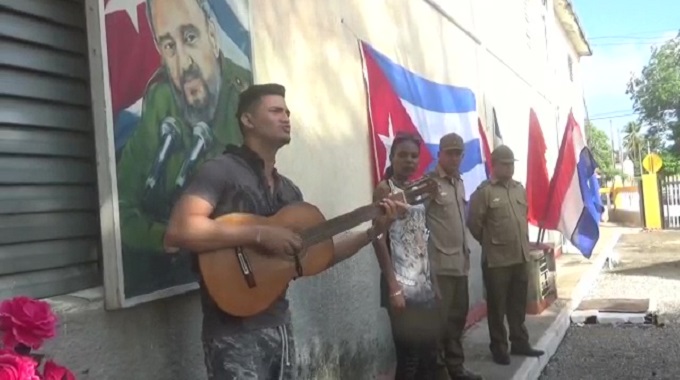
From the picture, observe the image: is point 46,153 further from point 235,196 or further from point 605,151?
point 605,151

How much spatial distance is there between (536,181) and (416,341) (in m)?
6.24

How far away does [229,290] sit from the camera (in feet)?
8.83

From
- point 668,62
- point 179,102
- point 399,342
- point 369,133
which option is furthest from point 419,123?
point 668,62

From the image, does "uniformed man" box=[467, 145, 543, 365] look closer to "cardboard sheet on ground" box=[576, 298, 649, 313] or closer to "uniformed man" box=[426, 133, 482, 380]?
"uniformed man" box=[426, 133, 482, 380]

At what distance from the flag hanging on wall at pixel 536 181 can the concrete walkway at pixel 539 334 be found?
3.62ft

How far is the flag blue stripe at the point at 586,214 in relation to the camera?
9.62 m

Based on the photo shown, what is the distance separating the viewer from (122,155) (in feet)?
9.98

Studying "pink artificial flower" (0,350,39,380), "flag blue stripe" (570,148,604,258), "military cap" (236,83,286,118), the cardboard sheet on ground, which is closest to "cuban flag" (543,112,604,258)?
"flag blue stripe" (570,148,604,258)

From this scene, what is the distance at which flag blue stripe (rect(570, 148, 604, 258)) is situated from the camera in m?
9.62

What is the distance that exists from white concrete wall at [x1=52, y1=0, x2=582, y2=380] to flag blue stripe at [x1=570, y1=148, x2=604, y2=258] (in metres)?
3.02

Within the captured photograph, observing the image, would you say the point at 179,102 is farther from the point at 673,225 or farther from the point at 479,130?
the point at 673,225

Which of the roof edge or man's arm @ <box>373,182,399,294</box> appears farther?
the roof edge

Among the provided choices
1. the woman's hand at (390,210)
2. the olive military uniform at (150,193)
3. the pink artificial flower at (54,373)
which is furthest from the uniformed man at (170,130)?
the pink artificial flower at (54,373)

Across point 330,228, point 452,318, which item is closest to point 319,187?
point 452,318
